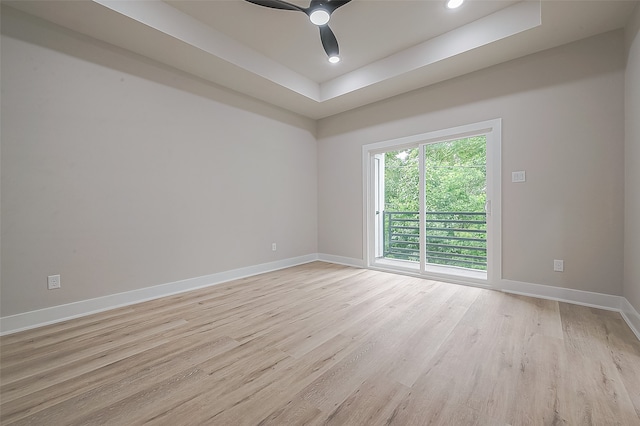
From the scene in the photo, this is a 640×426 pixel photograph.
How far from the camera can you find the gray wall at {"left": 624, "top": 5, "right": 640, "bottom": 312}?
7.26 feet

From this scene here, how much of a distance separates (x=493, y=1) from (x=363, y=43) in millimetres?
1365

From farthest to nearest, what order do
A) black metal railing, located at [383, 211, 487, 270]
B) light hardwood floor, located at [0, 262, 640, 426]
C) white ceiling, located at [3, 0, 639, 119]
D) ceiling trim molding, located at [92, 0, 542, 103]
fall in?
black metal railing, located at [383, 211, 487, 270]
ceiling trim molding, located at [92, 0, 542, 103]
white ceiling, located at [3, 0, 639, 119]
light hardwood floor, located at [0, 262, 640, 426]

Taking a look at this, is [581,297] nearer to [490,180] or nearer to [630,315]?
[630,315]

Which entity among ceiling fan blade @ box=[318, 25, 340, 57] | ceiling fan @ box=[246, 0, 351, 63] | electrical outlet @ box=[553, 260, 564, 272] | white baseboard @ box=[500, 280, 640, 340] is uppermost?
ceiling fan @ box=[246, 0, 351, 63]

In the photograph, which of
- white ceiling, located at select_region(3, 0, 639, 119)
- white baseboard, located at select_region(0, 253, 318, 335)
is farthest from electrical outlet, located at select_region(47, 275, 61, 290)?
white ceiling, located at select_region(3, 0, 639, 119)

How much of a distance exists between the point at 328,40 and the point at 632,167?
303 cm

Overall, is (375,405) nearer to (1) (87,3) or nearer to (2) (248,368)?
(2) (248,368)

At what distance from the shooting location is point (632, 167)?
2367 mm

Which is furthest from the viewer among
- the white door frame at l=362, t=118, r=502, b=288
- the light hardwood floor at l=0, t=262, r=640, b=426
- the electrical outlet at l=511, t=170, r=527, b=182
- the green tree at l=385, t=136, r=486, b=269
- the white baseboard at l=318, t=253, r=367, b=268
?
the white baseboard at l=318, t=253, r=367, b=268

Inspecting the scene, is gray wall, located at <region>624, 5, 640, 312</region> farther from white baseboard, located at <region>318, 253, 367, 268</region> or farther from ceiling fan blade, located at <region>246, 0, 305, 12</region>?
white baseboard, located at <region>318, 253, 367, 268</region>

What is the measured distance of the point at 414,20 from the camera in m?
2.93

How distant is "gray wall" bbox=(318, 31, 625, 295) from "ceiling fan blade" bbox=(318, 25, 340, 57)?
1.73 m

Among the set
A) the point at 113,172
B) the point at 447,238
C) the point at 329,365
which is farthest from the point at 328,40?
the point at 447,238

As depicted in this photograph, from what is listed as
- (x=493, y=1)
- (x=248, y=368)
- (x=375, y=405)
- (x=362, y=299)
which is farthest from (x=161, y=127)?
(x=493, y=1)
